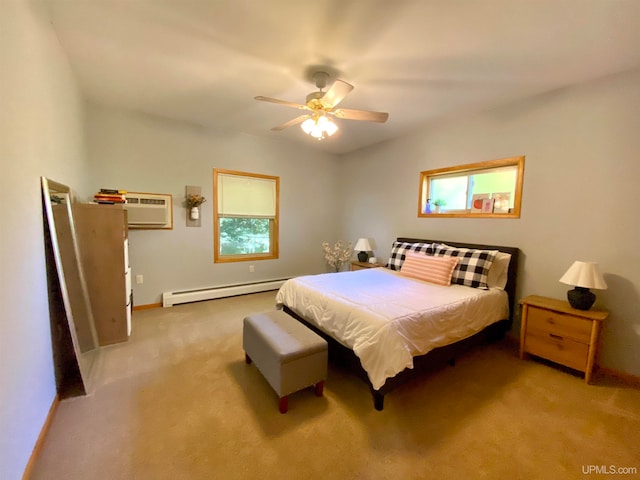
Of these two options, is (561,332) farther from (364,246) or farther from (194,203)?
(194,203)

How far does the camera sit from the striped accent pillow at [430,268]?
297cm

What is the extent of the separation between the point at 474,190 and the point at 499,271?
1117 millimetres

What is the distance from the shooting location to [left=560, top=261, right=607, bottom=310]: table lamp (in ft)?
7.27

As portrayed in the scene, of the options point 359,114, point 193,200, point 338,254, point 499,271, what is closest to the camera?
point 359,114

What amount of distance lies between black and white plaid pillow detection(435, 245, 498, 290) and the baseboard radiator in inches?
116

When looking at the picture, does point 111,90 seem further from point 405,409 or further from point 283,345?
point 405,409

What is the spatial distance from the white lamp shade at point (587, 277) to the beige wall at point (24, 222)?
3.69m

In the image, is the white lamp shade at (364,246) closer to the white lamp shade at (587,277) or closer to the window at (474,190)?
→ the window at (474,190)

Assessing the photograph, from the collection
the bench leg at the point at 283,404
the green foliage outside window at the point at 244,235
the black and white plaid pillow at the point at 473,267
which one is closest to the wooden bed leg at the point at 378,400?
the bench leg at the point at 283,404

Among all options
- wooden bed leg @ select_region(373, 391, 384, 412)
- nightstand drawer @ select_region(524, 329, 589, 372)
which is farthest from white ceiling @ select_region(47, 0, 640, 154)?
wooden bed leg @ select_region(373, 391, 384, 412)

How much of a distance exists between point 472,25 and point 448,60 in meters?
0.41

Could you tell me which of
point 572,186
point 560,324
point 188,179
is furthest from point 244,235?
point 572,186

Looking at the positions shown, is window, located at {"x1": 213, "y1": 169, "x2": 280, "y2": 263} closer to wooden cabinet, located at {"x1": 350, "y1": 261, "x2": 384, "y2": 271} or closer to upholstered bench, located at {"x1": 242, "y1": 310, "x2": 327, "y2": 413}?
wooden cabinet, located at {"x1": 350, "y1": 261, "x2": 384, "y2": 271}

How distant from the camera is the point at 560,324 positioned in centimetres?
235
